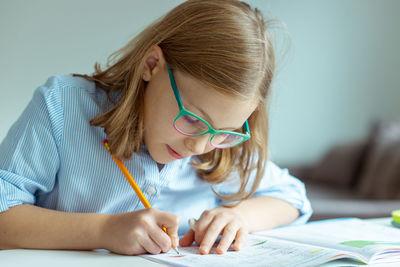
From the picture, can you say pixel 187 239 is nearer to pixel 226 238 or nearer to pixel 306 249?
pixel 226 238

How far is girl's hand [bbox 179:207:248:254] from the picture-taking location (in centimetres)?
89

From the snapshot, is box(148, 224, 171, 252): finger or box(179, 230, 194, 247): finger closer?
box(148, 224, 171, 252): finger

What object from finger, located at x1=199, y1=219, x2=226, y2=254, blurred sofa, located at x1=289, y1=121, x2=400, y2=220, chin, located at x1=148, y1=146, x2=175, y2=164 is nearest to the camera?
finger, located at x1=199, y1=219, x2=226, y2=254

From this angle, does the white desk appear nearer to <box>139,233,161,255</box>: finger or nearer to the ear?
<box>139,233,161,255</box>: finger

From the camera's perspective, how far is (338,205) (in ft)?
7.47

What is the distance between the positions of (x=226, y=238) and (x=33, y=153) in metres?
0.42

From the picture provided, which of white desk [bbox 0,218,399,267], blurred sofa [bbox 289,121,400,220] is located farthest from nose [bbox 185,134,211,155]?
blurred sofa [bbox 289,121,400,220]

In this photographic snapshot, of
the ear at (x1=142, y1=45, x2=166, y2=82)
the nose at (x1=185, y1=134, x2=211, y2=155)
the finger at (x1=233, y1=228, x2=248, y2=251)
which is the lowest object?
the finger at (x1=233, y1=228, x2=248, y2=251)

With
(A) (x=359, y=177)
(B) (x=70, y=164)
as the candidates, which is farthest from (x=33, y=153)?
(A) (x=359, y=177)

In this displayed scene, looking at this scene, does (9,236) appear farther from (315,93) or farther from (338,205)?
(315,93)

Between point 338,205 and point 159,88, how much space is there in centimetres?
160

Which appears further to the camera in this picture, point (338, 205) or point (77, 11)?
point (338, 205)

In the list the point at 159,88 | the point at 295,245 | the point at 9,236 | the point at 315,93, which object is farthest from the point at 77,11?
the point at 315,93

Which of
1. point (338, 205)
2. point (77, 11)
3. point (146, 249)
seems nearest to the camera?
point (146, 249)
